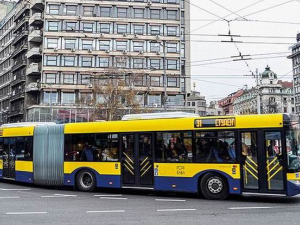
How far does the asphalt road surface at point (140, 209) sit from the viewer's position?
8633mm

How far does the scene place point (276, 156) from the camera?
441 inches

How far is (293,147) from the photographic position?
11234mm

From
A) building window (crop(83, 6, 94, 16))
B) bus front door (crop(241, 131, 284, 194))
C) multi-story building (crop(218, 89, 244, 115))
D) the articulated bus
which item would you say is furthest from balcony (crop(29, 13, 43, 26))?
multi-story building (crop(218, 89, 244, 115))

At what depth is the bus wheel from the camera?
11.9 m

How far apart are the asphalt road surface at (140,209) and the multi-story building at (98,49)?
37.1 meters

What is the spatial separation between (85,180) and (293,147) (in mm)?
8016

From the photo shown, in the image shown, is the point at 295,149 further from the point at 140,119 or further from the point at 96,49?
the point at 96,49

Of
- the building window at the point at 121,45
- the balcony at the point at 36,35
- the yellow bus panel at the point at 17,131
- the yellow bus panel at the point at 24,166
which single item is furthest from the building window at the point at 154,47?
the yellow bus panel at the point at 24,166

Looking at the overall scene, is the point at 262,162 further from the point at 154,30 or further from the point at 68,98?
the point at 154,30

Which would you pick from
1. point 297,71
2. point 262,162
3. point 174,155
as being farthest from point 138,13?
point 297,71

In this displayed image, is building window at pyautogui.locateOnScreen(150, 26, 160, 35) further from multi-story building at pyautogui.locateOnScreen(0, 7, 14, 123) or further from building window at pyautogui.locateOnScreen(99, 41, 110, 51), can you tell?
multi-story building at pyautogui.locateOnScreen(0, 7, 14, 123)

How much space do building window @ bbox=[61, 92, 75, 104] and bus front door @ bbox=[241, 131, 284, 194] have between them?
42033 millimetres

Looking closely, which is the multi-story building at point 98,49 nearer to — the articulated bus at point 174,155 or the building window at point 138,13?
the building window at point 138,13

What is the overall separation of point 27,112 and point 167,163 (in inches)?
1775
